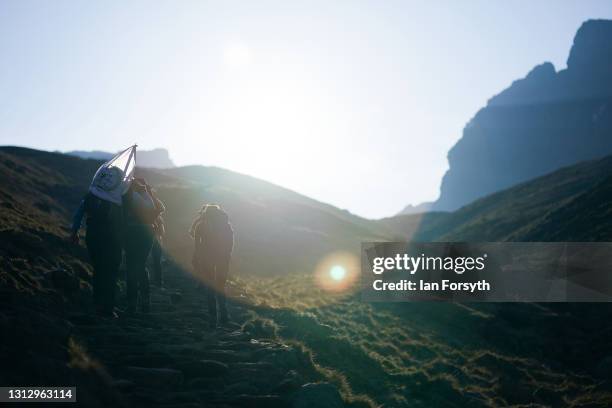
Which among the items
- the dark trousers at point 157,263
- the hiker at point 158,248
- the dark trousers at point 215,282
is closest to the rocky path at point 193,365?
the dark trousers at point 215,282

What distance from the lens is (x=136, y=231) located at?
36.2 ft

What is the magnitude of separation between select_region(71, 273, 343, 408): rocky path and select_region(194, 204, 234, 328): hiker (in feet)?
4.18

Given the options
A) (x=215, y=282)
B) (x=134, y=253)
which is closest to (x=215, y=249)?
(x=215, y=282)

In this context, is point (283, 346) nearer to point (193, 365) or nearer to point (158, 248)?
point (193, 365)

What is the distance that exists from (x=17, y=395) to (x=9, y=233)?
37.1 feet

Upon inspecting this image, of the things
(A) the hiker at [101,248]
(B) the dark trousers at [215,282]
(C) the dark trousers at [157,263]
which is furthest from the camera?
(C) the dark trousers at [157,263]

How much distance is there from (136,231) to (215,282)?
242cm

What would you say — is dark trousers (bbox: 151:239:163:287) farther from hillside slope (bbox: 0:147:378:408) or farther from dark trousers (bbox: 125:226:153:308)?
dark trousers (bbox: 125:226:153:308)

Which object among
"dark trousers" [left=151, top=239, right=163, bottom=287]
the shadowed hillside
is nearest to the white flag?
the shadowed hillside

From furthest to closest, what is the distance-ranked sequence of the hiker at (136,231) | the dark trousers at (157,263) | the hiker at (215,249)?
the dark trousers at (157,263) → the hiker at (215,249) → the hiker at (136,231)

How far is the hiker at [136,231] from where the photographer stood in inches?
431

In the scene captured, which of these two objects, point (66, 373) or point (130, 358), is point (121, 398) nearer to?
point (66, 373)

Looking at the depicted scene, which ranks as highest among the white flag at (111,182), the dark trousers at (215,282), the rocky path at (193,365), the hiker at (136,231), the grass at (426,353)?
the white flag at (111,182)

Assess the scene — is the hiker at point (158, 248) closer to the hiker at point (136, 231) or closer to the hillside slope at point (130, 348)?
the hillside slope at point (130, 348)
